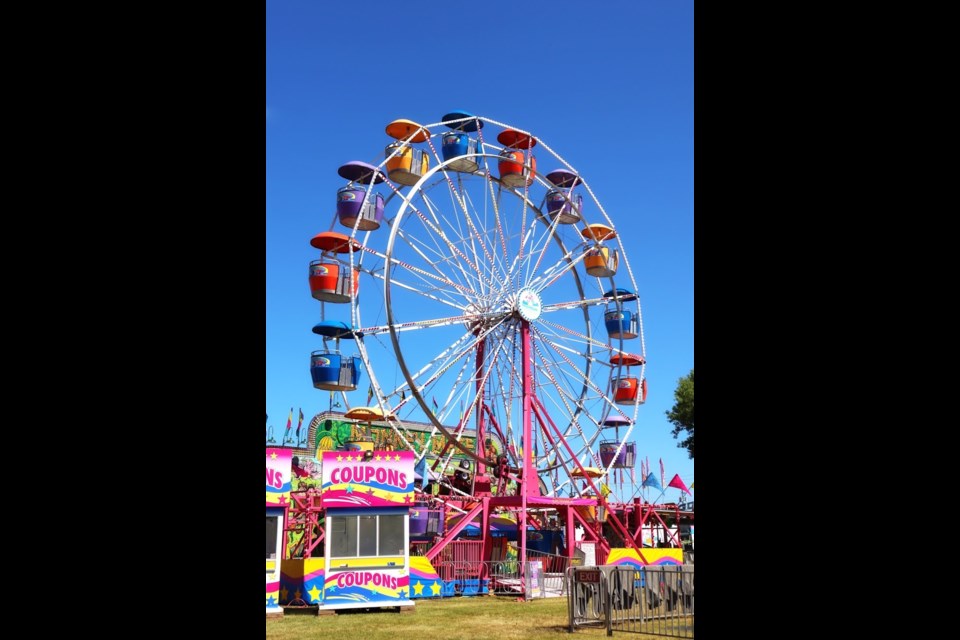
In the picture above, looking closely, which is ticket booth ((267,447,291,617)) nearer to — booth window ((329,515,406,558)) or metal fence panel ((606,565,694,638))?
booth window ((329,515,406,558))

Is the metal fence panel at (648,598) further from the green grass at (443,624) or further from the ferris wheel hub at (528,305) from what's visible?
the ferris wheel hub at (528,305)

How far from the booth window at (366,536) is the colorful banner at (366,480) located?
1.06ft

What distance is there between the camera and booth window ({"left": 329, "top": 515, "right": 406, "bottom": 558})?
17.3 metres

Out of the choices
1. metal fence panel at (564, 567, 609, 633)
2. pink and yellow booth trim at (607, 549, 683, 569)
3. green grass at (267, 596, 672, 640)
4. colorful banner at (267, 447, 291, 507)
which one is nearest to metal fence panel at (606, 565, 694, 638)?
metal fence panel at (564, 567, 609, 633)

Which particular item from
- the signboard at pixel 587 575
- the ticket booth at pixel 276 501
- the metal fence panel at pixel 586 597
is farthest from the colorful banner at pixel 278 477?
the signboard at pixel 587 575

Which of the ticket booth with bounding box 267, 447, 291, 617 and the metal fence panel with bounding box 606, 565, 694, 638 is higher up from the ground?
the ticket booth with bounding box 267, 447, 291, 617

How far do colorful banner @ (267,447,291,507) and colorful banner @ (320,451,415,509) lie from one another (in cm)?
73

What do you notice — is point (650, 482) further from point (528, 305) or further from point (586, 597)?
point (586, 597)

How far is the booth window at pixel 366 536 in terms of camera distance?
56.6 feet

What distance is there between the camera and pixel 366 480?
1764cm

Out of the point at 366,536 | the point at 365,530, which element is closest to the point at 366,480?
the point at 365,530
